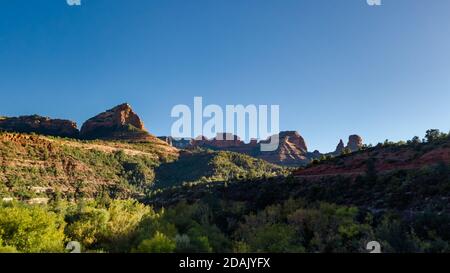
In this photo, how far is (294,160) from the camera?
13200 cm

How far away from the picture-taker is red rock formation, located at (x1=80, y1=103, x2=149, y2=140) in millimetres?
111188

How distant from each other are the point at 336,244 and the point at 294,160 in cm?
12162

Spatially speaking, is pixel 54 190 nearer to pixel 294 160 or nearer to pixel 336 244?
pixel 336 244

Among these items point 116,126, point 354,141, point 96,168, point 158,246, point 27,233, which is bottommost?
point 158,246

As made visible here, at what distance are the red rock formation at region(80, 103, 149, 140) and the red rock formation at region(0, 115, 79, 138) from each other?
162 inches

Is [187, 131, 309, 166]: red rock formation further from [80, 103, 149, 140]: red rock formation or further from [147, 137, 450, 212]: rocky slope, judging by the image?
[147, 137, 450, 212]: rocky slope

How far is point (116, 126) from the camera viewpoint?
116500mm

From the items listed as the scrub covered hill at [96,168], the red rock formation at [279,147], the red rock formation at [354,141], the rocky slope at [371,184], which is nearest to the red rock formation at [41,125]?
the scrub covered hill at [96,168]

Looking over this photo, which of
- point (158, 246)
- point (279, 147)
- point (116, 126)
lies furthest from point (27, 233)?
point (279, 147)

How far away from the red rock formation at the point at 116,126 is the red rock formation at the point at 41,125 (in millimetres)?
4118

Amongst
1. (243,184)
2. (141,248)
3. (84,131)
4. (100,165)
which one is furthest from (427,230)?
(84,131)

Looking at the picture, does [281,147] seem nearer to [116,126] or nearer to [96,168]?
[116,126]

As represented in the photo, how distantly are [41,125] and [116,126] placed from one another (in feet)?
70.0

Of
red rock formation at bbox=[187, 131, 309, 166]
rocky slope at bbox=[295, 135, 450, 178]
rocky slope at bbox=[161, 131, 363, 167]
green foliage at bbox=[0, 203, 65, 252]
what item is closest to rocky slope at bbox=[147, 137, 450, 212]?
rocky slope at bbox=[295, 135, 450, 178]
